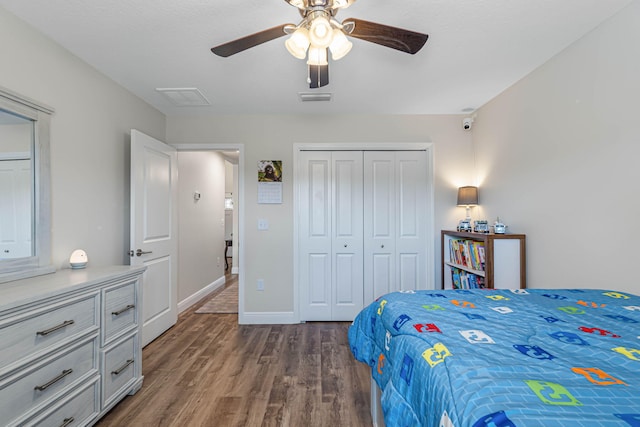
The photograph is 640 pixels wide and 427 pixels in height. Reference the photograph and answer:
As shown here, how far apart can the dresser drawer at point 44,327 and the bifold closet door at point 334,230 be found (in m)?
2.13

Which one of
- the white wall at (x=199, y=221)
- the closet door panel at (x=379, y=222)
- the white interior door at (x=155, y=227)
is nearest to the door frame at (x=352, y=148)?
the closet door panel at (x=379, y=222)

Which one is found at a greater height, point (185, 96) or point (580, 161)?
point (185, 96)

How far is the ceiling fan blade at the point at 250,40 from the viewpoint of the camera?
4.61ft

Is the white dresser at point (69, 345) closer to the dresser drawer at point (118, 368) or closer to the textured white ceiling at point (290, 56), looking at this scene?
the dresser drawer at point (118, 368)

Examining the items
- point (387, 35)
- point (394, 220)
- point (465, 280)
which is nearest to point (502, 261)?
point (465, 280)

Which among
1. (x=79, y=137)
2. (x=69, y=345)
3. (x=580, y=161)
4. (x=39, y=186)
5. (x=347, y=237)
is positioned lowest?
(x=69, y=345)

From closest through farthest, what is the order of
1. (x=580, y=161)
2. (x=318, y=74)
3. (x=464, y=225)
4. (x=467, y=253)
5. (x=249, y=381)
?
(x=318, y=74), (x=580, y=161), (x=249, y=381), (x=467, y=253), (x=464, y=225)

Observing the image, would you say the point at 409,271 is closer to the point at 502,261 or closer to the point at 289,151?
the point at 502,261

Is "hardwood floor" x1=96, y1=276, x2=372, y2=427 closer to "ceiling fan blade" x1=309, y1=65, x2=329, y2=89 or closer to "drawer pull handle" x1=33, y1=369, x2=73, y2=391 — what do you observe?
"drawer pull handle" x1=33, y1=369, x2=73, y2=391

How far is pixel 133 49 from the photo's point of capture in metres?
2.08

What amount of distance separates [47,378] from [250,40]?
1.93 m

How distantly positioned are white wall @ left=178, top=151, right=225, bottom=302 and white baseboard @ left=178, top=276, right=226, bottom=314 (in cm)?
4

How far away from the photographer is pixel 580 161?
6.43 ft

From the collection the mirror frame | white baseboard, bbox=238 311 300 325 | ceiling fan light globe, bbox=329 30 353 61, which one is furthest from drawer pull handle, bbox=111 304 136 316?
ceiling fan light globe, bbox=329 30 353 61
